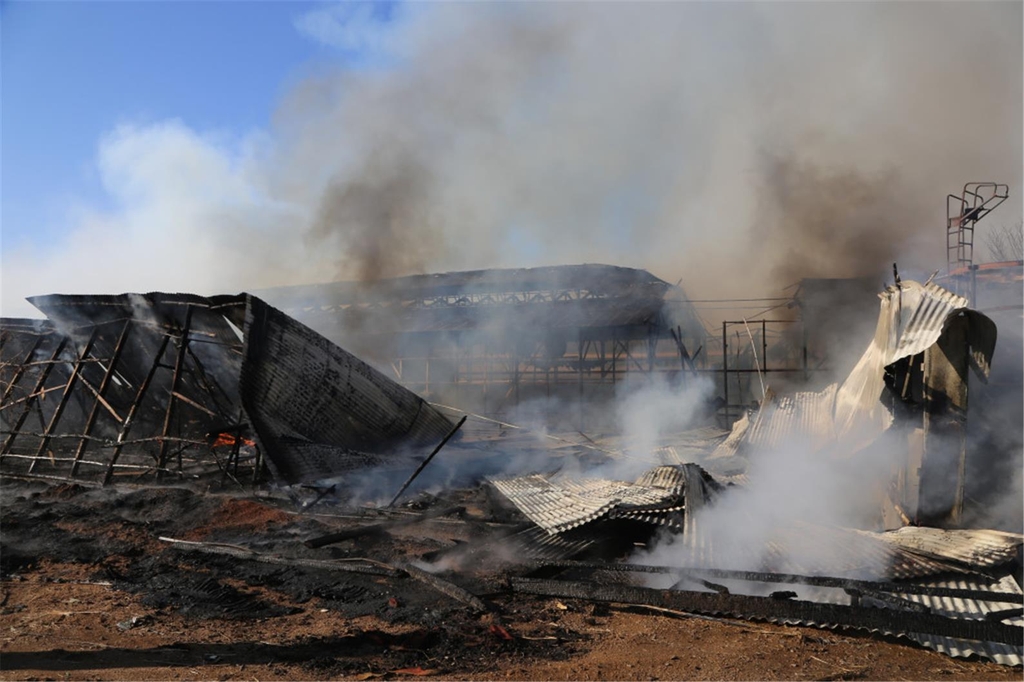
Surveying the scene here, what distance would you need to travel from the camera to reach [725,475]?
8555 millimetres

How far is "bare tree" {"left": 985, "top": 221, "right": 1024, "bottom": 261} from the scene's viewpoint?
24.3 metres

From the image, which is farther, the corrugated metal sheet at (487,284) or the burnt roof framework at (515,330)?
the corrugated metal sheet at (487,284)

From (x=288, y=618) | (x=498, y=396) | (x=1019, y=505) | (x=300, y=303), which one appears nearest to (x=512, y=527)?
(x=288, y=618)

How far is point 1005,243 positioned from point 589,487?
27303mm

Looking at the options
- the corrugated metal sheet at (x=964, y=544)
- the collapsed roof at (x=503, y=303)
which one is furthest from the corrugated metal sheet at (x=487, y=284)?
the corrugated metal sheet at (x=964, y=544)

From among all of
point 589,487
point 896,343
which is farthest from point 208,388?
point 896,343

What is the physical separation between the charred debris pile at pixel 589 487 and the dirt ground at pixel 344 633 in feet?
0.40

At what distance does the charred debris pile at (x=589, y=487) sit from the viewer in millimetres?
4793

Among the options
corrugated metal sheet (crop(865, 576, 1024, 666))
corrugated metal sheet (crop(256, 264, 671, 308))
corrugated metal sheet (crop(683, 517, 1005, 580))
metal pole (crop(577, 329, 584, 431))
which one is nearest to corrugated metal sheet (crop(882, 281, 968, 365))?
corrugated metal sheet (crop(683, 517, 1005, 580))

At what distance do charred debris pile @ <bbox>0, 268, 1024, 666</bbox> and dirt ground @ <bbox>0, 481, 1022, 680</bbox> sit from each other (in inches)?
4.8

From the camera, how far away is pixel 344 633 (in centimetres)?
463

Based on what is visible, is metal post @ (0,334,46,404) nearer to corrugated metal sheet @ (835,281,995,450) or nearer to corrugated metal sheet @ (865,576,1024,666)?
corrugated metal sheet @ (835,281,995,450)

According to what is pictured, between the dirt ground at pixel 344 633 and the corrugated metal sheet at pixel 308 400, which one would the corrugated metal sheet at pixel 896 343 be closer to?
Result: the dirt ground at pixel 344 633

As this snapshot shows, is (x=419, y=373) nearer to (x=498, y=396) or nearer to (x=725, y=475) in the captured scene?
(x=498, y=396)
